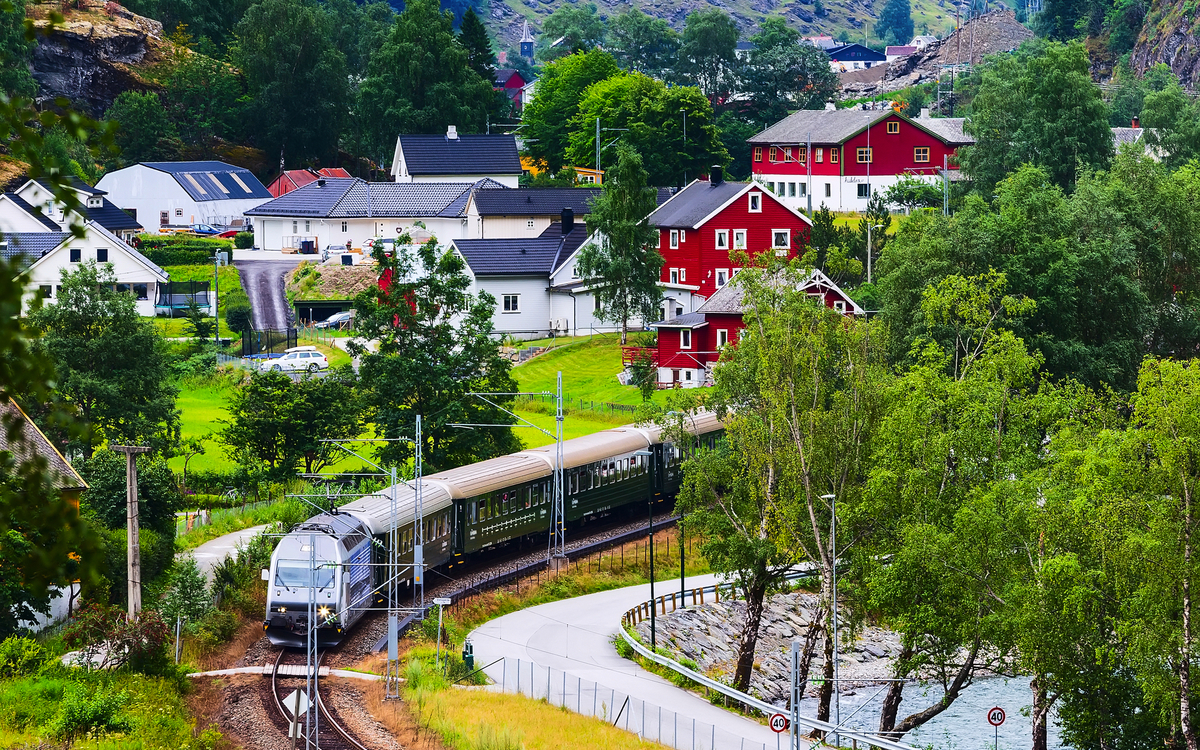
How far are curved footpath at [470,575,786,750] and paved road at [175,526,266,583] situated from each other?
7730 millimetres

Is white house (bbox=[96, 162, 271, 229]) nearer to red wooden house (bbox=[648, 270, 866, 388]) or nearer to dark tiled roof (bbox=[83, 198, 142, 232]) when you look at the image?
dark tiled roof (bbox=[83, 198, 142, 232])

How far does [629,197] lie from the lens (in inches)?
2938

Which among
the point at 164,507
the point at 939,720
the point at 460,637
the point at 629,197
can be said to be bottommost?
the point at 939,720

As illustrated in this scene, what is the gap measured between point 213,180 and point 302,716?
299 feet

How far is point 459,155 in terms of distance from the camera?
110 metres

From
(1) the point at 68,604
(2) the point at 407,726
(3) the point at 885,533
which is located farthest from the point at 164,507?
(3) the point at 885,533

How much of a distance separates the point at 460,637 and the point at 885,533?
36.8 feet

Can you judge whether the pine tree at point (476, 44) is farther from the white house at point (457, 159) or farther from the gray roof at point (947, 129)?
the gray roof at point (947, 129)

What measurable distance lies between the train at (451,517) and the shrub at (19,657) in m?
5.58

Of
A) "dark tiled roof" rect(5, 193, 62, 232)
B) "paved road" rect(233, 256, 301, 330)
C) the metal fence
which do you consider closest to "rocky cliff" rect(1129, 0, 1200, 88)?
"paved road" rect(233, 256, 301, 330)

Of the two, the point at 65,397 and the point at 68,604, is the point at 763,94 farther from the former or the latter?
the point at 68,604

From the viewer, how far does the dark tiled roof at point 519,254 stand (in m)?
80.5

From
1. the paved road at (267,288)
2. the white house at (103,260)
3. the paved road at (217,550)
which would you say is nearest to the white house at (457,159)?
the paved road at (267,288)

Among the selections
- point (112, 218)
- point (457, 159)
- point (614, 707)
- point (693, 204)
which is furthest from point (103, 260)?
point (614, 707)
